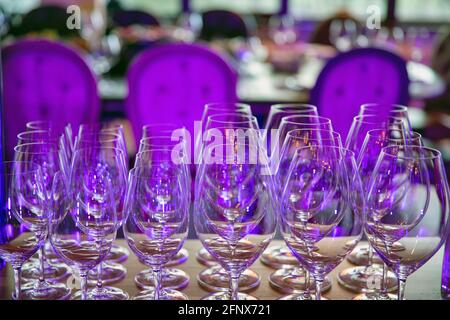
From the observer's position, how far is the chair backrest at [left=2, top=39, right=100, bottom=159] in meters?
2.29

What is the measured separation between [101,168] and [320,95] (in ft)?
5.18

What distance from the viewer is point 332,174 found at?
0.77 metres

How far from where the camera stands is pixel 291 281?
0.92m

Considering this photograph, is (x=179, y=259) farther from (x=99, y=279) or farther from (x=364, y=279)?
(x=364, y=279)

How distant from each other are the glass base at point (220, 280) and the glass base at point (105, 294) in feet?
0.37

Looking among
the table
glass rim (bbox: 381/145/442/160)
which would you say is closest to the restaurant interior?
the table

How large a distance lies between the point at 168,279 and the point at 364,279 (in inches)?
11.2

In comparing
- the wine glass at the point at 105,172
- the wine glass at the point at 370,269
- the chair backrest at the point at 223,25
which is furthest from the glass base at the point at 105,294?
the chair backrest at the point at 223,25

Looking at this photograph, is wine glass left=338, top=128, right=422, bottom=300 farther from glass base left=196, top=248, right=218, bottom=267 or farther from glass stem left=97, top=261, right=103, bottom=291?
glass stem left=97, top=261, right=103, bottom=291

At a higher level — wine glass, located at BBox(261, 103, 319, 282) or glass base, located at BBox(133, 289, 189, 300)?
wine glass, located at BBox(261, 103, 319, 282)

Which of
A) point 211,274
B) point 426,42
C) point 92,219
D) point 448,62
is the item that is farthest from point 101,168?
point 426,42

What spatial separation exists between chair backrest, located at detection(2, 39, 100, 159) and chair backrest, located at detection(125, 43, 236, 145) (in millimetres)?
A: 161
